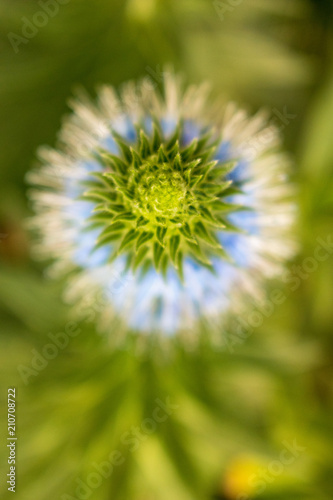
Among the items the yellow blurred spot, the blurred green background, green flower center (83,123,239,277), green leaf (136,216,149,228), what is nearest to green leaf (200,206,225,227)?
green flower center (83,123,239,277)

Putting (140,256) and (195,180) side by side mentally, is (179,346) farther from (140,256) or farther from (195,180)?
(195,180)

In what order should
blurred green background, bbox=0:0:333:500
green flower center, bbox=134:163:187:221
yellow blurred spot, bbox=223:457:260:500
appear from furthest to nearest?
yellow blurred spot, bbox=223:457:260:500
blurred green background, bbox=0:0:333:500
green flower center, bbox=134:163:187:221

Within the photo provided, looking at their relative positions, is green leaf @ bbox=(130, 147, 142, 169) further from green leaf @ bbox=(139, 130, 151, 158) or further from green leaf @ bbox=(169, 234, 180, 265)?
green leaf @ bbox=(169, 234, 180, 265)

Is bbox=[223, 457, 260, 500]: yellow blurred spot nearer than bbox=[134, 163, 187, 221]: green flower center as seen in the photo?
No

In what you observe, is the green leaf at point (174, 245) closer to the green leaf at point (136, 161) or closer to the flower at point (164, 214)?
the flower at point (164, 214)

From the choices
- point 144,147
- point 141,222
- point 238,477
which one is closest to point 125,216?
point 141,222

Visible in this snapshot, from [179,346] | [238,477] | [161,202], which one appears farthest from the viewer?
[238,477]

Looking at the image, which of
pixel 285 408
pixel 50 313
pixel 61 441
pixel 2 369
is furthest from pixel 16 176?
pixel 285 408
